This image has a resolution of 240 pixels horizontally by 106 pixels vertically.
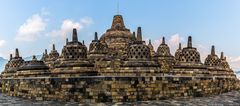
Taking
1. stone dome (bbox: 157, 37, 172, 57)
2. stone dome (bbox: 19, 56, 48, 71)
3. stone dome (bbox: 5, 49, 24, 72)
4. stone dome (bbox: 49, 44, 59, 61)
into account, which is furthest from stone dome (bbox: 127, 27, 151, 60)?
stone dome (bbox: 49, 44, 59, 61)

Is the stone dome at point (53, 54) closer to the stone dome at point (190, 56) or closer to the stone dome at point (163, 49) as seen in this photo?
the stone dome at point (163, 49)

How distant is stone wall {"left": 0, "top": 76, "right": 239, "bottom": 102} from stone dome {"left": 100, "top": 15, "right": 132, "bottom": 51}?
11856 millimetres

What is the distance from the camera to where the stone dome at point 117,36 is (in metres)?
31.6

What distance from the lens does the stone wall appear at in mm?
18078

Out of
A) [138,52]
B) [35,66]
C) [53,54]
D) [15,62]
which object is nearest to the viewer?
[138,52]

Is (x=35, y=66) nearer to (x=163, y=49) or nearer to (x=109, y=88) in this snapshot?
(x=109, y=88)

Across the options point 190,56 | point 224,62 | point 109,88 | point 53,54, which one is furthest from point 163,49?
point 109,88

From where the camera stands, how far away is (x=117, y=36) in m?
32.8

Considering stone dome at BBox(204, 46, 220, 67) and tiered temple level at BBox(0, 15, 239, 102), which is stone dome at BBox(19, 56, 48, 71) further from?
stone dome at BBox(204, 46, 220, 67)

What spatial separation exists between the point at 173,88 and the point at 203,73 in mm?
4254

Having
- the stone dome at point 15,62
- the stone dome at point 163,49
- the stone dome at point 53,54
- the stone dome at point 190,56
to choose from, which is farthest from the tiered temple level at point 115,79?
the stone dome at point 53,54

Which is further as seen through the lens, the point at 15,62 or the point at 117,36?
the point at 117,36

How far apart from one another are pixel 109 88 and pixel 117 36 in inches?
604

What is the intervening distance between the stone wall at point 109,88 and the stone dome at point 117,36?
11.9m
